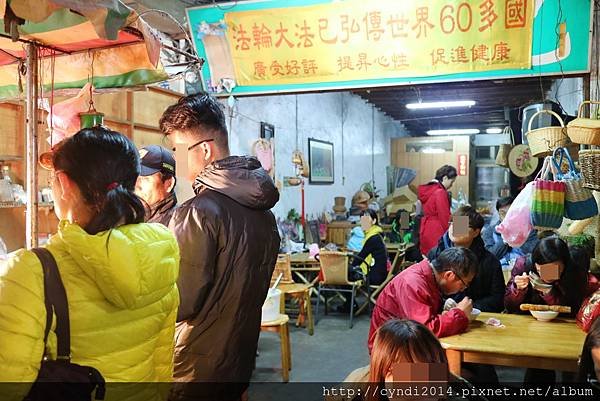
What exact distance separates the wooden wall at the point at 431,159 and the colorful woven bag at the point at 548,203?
39.6 feet

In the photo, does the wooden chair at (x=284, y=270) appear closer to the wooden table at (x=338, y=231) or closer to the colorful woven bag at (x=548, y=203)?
the colorful woven bag at (x=548, y=203)

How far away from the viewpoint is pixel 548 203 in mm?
3656

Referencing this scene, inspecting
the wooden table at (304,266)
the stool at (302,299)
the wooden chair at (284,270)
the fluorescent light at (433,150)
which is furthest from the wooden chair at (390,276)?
the fluorescent light at (433,150)

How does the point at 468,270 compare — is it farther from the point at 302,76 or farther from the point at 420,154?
the point at 420,154

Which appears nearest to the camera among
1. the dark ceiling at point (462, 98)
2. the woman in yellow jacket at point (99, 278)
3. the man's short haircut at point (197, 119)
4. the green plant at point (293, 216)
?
the woman in yellow jacket at point (99, 278)

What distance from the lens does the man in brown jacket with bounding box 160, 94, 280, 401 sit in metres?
1.88

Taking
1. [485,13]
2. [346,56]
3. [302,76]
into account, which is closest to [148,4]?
[302,76]

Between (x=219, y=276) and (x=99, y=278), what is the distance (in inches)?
27.8

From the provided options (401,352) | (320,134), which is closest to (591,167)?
(401,352)

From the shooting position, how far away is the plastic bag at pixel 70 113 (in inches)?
97.2

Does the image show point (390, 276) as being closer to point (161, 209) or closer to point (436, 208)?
point (436, 208)

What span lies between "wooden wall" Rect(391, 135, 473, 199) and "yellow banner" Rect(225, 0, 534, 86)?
38.3ft

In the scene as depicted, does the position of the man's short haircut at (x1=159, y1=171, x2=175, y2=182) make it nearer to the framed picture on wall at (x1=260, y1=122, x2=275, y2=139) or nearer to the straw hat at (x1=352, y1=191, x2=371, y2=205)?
the framed picture on wall at (x1=260, y1=122, x2=275, y2=139)

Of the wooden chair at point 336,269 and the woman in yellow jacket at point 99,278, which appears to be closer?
the woman in yellow jacket at point 99,278
